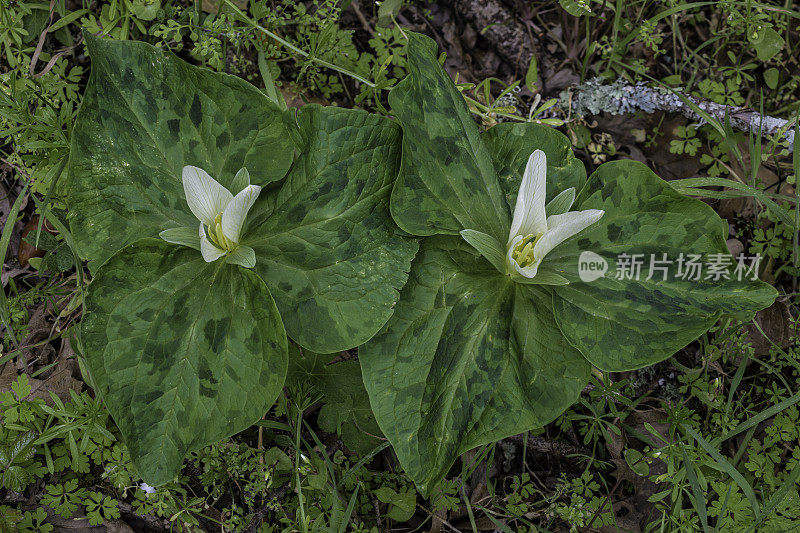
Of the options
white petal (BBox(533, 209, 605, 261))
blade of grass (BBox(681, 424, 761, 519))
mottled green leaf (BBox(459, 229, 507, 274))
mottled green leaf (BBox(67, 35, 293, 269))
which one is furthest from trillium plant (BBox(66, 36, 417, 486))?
blade of grass (BBox(681, 424, 761, 519))

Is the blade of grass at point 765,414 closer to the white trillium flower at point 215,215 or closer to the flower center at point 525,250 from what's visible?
the flower center at point 525,250

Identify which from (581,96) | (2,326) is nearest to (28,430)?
(2,326)

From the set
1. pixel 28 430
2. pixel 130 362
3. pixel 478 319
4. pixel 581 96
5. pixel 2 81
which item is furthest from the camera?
pixel 581 96

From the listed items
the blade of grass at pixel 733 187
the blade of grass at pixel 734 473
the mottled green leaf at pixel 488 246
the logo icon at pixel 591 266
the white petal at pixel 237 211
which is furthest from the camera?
the blade of grass at pixel 733 187

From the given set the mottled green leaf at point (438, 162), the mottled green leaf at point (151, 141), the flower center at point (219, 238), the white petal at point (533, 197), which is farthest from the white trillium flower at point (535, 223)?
the flower center at point (219, 238)

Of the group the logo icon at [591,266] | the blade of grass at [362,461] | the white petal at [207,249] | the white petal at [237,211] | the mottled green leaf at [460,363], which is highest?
the white petal at [237,211]

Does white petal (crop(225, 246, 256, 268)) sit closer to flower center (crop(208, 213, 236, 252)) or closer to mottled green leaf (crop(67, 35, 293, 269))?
flower center (crop(208, 213, 236, 252))

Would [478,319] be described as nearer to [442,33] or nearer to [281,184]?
[281,184]
